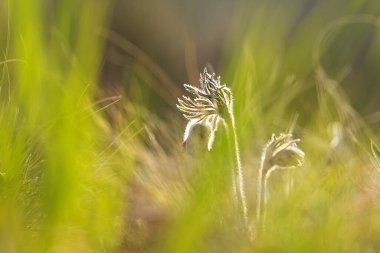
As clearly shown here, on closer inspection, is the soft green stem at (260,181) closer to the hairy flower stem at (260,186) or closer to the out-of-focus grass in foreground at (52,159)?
the hairy flower stem at (260,186)

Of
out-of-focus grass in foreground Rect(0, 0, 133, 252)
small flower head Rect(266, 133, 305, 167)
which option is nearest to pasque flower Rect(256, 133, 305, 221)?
small flower head Rect(266, 133, 305, 167)

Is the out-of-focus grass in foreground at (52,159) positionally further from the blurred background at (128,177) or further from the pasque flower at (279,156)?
the pasque flower at (279,156)

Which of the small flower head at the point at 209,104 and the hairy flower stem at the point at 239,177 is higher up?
the small flower head at the point at 209,104

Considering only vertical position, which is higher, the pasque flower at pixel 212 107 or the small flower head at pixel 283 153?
the pasque flower at pixel 212 107

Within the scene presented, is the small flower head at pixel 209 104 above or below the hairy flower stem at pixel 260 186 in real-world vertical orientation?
above

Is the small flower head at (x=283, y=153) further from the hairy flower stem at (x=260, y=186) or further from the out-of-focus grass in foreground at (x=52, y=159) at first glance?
the out-of-focus grass in foreground at (x=52, y=159)

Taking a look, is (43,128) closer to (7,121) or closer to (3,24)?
(7,121)

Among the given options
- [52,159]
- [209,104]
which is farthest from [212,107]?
[52,159]

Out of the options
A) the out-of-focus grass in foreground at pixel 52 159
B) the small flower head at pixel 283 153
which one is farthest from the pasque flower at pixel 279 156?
the out-of-focus grass in foreground at pixel 52 159

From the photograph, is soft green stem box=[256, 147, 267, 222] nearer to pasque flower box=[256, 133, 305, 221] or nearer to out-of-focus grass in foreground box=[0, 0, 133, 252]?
pasque flower box=[256, 133, 305, 221]
